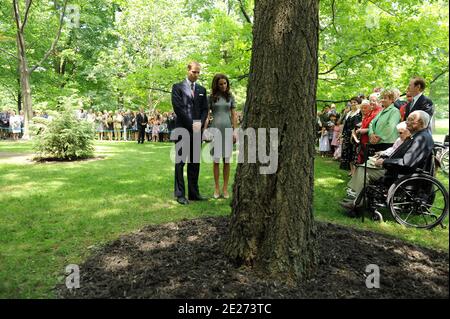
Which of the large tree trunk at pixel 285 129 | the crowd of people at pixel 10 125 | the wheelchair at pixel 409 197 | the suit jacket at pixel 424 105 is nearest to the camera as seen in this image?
the large tree trunk at pixel 285 129

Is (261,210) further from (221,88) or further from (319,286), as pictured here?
(221,88)

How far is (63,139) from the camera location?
11.2 meters

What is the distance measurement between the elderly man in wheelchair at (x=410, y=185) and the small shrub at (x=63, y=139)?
9.09 metres

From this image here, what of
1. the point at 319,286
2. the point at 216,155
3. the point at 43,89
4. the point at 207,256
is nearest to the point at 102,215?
the point at 216,155

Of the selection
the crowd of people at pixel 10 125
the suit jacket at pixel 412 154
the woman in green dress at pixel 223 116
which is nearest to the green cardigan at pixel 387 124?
the suit jacket at pixel 412 154

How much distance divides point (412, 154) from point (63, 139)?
33.1ft

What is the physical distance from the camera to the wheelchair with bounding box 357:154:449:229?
16.3 ft

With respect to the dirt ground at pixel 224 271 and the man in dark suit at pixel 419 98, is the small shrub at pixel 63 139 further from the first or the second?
the man in dark suit at pixel 419 98

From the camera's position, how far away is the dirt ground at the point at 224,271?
281 cm

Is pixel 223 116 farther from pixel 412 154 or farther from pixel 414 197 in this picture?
pixel 414 197

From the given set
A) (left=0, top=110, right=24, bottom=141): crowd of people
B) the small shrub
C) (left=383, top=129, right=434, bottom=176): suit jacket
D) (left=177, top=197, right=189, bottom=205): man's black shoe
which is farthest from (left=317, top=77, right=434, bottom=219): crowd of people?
(left=0, top=110, right=24, bottom=141): crowd of people

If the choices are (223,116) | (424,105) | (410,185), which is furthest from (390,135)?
(223,116)

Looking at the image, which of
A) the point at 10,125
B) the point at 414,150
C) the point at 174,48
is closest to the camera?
the point at 414,150
